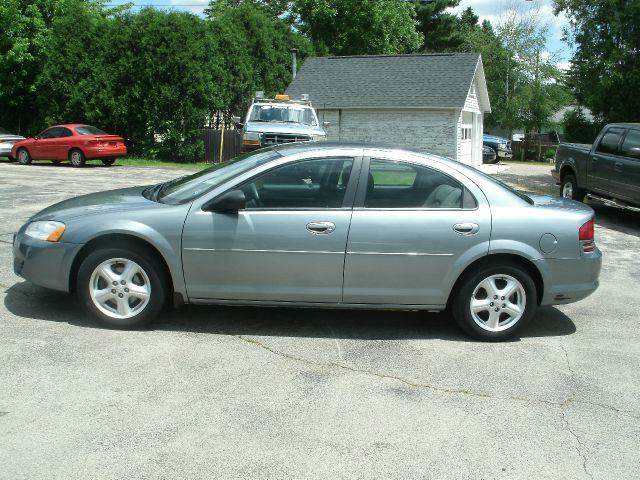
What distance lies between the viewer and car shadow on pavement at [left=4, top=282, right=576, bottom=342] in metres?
5.73

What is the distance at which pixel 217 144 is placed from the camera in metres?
28.3

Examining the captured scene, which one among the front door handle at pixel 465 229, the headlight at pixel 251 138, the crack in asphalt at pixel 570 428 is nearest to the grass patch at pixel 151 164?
the headlight at pixel 251 138

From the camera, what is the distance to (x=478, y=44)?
46.3 metres

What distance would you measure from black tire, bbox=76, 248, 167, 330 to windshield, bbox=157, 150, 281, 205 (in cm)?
57

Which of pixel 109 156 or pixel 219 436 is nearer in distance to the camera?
pixel 219 436

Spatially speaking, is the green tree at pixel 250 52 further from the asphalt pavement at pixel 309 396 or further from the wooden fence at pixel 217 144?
the asphalt pavement at pixel 309 396

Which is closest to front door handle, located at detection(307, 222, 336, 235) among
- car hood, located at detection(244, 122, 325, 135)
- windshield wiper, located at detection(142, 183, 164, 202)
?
windshield wiper, located at detection(142, 183, 164, 202)

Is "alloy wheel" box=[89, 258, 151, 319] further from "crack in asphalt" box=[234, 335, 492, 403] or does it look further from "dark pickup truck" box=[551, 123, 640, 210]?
"dark pickup truck" box=[551, 123, 640, 210]

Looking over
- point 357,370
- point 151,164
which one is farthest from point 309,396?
point 151,164

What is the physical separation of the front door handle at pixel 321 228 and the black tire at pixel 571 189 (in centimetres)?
1007

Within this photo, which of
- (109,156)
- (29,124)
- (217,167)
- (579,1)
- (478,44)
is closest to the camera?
(217,167)

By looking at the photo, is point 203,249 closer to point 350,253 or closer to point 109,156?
point 350,253

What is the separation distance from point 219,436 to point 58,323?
2418 mm

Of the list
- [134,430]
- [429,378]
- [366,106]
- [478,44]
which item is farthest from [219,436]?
[478,44]
